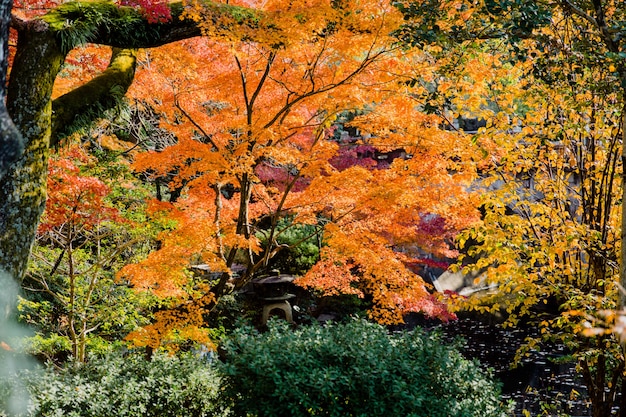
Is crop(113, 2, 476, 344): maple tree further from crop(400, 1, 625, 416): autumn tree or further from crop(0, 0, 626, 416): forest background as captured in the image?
crop(400, 1, 625, 416): autumn tree

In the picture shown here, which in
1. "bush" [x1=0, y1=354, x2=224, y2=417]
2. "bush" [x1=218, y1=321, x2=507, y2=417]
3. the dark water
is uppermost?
"bush" [x1=218, y1=321, x2=507, y2=417]

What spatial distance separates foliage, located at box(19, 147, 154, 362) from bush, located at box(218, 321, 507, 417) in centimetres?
267

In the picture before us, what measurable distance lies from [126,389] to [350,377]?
2.20 metres

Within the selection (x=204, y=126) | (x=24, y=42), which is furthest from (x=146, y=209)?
(x=24, y=42)

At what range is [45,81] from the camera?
476 centimetres

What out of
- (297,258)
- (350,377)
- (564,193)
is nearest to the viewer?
(350,377)

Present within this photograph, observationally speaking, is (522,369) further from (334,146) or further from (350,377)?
(350,377)

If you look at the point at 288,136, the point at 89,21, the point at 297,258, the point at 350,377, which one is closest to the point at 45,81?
the point at 89,21

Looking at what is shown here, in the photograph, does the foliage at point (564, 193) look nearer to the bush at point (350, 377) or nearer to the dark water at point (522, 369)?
the bush at point (350, 377)

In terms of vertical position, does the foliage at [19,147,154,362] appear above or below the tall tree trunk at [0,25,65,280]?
below

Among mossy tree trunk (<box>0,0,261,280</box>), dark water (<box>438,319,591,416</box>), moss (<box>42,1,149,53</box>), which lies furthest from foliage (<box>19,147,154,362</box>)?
dark water (<box>438,319,591,416</box>)

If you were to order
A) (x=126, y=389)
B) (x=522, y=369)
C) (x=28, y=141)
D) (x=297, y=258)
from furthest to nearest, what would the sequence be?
1. (x=297, y=258)
2. (x=522, y=369)
3. (x=126, y=389)
4. (x=28, y=141)

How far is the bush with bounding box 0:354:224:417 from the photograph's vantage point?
209 inches

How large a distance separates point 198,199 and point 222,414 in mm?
4826
